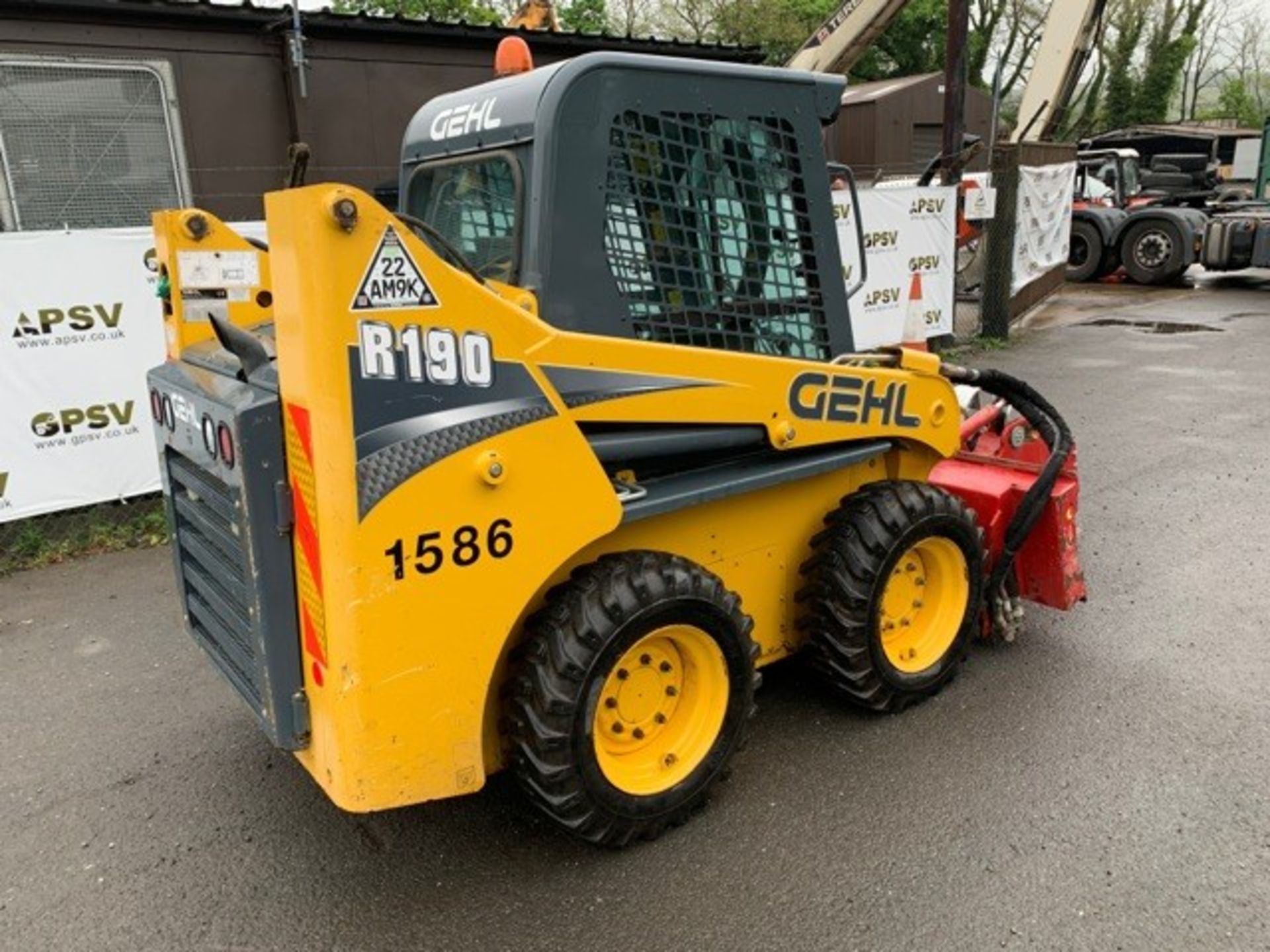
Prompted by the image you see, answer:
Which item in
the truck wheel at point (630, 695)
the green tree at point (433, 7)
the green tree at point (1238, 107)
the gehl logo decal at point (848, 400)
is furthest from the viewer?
the green tree at point (1238, 107)

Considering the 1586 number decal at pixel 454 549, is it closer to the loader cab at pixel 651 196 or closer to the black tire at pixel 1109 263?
the loader cab at pixel 651 196

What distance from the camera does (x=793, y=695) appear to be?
12.5ft

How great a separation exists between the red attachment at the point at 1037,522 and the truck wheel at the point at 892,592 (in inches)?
11.3

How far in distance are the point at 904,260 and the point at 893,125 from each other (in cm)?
1428

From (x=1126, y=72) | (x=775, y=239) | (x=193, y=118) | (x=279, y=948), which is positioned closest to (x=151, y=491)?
(x=193, y=118)

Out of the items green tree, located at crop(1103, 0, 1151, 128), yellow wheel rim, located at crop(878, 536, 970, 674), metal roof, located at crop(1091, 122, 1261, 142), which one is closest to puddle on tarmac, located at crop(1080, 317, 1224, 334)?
yellow wheel rim, located at crop(878, 536, 970, 674)

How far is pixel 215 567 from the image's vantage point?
2.85m

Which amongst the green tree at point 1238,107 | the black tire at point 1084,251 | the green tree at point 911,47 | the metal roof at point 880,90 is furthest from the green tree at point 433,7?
the green tree at point 1238,107

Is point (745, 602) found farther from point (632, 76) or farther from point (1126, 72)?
point (1126, 72)

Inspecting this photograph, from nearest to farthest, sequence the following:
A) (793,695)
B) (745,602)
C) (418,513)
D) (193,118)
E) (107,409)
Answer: (418,513), (745,602), (793,695), (107,409), (193,118)

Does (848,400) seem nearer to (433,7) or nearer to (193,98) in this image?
(193,98)

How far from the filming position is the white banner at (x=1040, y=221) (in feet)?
40.2

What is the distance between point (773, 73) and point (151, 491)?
478 cm

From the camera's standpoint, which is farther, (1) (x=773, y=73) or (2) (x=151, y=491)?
(2) (x=151, y=491)
